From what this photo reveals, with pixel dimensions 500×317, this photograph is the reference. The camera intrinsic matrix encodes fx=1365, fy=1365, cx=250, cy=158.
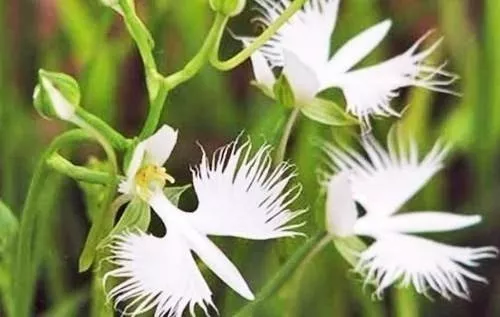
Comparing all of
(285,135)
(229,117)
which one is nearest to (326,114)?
(285,135)

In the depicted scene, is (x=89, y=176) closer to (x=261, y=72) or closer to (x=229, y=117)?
(x=261, y=72)

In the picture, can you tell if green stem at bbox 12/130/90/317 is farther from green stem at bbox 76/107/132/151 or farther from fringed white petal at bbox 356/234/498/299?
fringed white petal at bbox 356/234/498/299

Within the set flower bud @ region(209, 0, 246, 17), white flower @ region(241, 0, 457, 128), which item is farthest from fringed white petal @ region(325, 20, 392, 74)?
flower bud @ region(209, 0, 246, 17)

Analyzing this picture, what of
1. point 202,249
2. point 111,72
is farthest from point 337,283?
point 202,249

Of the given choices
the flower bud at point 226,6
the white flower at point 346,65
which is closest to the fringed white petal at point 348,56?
the white flower at point 346,65

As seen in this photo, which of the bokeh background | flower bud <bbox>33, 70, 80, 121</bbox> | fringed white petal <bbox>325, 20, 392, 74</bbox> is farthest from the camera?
the bokeh background

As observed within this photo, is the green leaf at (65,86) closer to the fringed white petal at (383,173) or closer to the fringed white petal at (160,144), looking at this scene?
the fringed white petal at (160,144)
